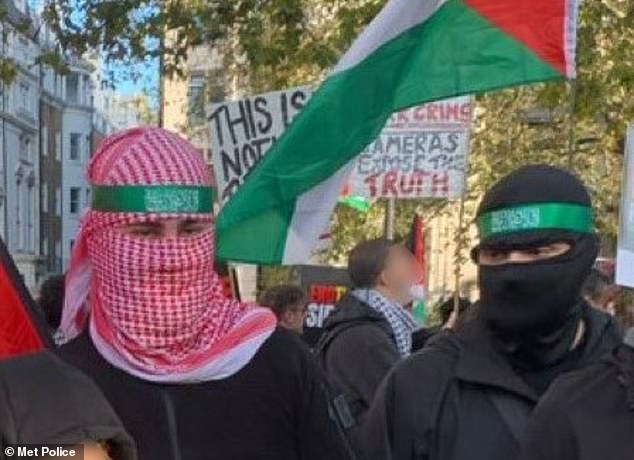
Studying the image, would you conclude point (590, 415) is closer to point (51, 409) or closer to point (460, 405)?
point (460, 405)

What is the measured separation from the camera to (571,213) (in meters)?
3.39

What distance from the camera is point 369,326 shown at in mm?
5898

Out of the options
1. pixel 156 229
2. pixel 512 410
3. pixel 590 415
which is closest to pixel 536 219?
pixel 512 410

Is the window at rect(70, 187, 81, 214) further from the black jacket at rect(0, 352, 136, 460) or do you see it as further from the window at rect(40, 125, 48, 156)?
the black jacket at rect(0, 352, 136, 460)

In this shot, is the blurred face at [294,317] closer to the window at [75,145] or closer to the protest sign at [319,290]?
the protest sign at [319,290]

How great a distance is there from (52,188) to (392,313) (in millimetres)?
72067

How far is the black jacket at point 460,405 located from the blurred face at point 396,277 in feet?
9.38

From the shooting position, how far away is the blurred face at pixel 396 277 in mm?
6273

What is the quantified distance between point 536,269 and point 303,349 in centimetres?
58

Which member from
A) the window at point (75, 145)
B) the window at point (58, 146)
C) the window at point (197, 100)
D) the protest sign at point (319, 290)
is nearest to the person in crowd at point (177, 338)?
the protest sign at point (319, 290)

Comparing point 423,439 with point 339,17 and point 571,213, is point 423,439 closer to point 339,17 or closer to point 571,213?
point 571,213

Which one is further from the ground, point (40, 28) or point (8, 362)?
point (40, 28)

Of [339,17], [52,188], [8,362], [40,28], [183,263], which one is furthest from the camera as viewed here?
[52,188]

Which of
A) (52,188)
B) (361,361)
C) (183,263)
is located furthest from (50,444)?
(52,188)
